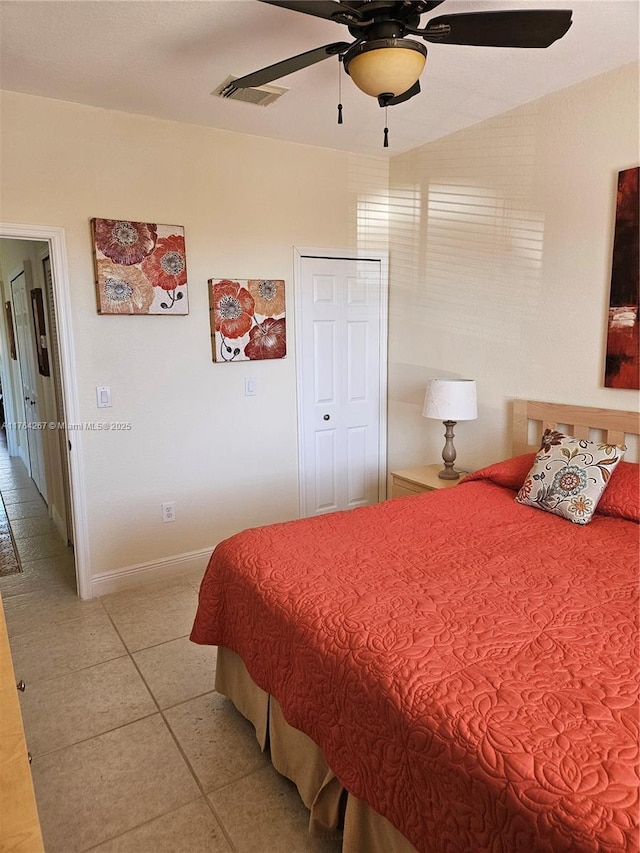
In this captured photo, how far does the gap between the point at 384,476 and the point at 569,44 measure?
294 cm

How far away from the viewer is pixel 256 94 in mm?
2865

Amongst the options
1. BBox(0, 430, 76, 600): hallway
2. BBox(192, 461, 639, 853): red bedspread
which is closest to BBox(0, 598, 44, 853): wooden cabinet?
BBox(192, 461, 639, 853): red bedspread

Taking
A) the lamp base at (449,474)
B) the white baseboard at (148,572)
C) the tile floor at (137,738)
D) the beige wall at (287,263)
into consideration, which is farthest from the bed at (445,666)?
the white baseboard at (148,572)

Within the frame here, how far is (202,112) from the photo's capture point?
10.2 feet

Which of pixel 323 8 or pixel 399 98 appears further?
pixel 399 98

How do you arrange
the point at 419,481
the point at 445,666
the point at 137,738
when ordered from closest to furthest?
the point at 445,666
the point at 137,738
the point at 419,481

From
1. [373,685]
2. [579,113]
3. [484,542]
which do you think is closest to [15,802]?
[373,685]

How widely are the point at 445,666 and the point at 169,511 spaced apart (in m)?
2.48

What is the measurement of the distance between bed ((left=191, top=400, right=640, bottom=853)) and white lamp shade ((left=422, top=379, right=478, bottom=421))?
31.6 inches

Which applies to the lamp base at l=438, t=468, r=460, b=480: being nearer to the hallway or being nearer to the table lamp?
the table lamp

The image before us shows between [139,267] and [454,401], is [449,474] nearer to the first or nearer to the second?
[454,401]

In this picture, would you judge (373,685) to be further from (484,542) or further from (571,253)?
(571,253)

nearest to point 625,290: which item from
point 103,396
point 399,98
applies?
point 399,98

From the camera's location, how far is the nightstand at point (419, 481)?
10.8 ft
